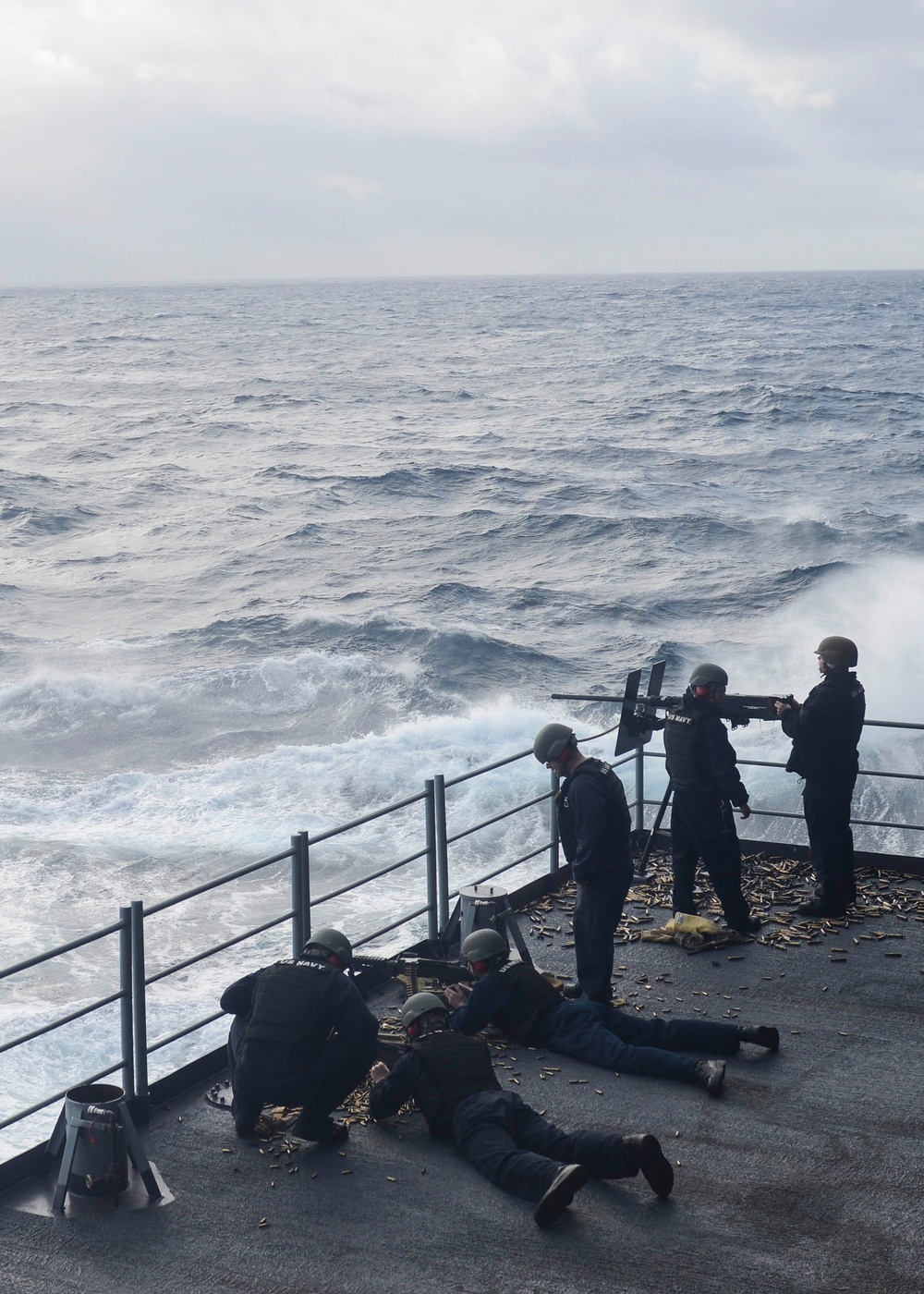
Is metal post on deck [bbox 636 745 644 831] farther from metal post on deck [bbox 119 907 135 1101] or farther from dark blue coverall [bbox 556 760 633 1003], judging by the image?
metal post on deck [bbox 119 907 135 1101]

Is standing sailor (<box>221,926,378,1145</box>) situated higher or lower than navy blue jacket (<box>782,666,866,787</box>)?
lower

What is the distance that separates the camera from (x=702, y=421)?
62.4 meters

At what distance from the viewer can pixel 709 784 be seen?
963 cm

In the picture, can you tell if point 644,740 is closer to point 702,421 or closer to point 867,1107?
point 867,1107

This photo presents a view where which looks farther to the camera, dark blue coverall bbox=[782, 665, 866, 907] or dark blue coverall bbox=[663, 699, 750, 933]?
dark blue coverall bbox=[782, 665, 866, 907]

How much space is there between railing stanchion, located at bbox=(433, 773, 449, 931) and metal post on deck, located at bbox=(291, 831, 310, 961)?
126cm

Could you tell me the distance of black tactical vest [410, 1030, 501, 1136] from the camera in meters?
6.78

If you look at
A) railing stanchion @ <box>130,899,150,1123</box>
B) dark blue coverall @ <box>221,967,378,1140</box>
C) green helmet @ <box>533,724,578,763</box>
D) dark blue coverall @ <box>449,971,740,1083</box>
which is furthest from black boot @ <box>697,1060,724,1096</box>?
railing stanchion @ <box>130,899,150,1123</box>

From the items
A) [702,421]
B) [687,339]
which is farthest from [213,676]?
[687,339]

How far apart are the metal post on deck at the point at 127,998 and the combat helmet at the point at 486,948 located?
6.12ft

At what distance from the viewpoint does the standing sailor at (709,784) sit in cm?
955

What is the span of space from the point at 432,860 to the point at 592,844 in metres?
1.56

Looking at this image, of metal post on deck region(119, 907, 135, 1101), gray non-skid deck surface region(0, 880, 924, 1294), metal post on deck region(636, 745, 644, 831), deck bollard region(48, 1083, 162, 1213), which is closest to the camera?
gray non-skid deck surface region(0, 880, 924, 1294)

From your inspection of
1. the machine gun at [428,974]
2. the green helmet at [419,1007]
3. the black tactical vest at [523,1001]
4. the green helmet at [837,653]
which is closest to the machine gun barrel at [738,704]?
the green helmet at [837,653]
